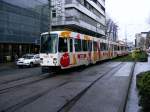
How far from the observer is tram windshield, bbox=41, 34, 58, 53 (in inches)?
858

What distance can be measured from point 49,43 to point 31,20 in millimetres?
30330

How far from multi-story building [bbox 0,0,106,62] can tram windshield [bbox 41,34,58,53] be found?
57.5 ft

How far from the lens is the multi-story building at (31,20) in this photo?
44344mm

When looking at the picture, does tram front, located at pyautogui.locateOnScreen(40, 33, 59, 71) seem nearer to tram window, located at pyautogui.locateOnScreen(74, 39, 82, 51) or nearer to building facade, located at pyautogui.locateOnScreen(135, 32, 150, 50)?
tram window, located at pyautogui.locateOnScreen(74, 39, 82, 51)

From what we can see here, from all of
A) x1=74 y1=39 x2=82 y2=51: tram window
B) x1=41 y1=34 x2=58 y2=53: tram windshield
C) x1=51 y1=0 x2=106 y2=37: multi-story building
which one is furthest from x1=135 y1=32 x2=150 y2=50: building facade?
x1=41 y1=34 x2=58 y2=53: tram windshield

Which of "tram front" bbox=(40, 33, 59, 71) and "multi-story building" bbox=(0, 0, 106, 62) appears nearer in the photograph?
"tram front" bbox=(40, 33, 59, 71)

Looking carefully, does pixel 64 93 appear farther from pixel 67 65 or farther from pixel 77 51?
pixel 77 51

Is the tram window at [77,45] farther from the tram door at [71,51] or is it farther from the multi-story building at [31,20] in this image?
the multi-story building at [31,20]

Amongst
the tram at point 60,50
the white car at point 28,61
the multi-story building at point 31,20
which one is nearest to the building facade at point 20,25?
the multi-story building at point 31,20

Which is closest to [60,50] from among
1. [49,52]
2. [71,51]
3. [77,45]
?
[49,52]

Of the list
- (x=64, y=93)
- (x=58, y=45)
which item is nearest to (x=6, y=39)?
(x=58, y=45)

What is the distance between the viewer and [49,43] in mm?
22109

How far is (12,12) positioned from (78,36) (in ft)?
74.3

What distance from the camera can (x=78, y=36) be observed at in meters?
25.7
